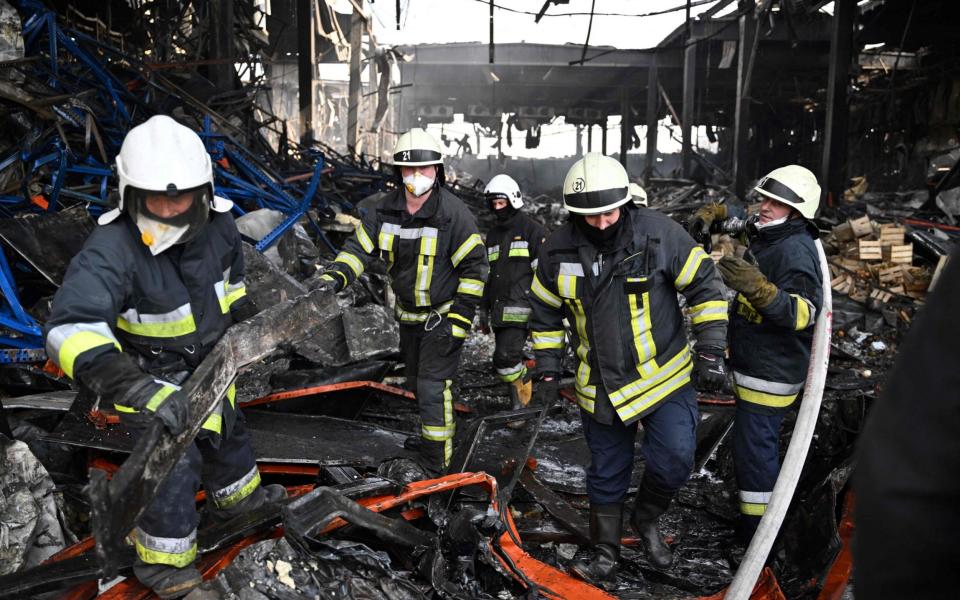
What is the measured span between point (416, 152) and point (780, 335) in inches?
90.1

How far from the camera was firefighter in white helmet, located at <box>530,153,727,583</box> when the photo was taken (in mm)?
3154

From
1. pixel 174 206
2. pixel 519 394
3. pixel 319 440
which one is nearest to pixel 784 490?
pixel 174 206

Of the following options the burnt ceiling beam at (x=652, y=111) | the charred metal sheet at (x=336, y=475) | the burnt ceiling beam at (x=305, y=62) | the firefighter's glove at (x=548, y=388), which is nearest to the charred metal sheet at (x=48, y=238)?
the charred metal sheet at (x=336, y=475)

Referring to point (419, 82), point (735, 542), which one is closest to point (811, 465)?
point (735, 542)

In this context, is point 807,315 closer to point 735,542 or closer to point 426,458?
Result: point 735,542

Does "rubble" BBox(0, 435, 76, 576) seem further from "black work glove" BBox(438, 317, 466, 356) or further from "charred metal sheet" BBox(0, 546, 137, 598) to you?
"black work glove" BBox(438, 317, 466, 356)

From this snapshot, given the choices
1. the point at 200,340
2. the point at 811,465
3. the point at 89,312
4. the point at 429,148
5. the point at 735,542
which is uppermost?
the point at 429,148

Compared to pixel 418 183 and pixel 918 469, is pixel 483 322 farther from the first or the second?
pixel 918 469

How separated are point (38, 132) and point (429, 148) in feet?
11.6

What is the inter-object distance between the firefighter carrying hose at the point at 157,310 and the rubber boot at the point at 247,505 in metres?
0.31

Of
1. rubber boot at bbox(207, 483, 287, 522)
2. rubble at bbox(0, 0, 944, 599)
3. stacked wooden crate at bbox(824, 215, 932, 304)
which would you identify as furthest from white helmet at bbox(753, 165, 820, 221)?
stacked wooden crate at bbox(824, 215, 932, 304)

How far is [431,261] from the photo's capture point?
169 inches

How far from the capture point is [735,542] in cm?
370

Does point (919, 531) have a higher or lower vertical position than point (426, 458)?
higher
